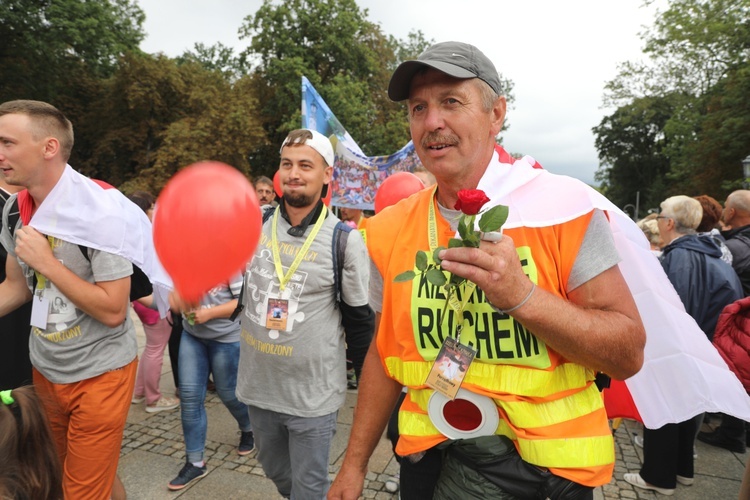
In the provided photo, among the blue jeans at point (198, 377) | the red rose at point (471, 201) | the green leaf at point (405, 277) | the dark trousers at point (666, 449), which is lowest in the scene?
the dark trousers at point (666, 449)

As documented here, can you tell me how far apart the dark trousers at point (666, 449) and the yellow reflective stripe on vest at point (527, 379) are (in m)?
2.77

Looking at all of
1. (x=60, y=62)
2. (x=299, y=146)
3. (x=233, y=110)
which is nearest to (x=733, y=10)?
(x=233, y=110)

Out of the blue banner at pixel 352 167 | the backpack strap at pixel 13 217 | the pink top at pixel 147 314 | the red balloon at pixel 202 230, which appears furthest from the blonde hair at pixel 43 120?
the blue banner at pixel 352 167

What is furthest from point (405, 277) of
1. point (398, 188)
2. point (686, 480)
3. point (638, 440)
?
point (638, 440)

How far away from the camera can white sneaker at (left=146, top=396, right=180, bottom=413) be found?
477 centimetres

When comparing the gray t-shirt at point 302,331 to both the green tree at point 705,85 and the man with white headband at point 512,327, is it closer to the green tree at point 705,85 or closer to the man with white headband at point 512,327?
the man with white headband at point 512,327

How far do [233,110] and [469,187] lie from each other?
68.1 ft

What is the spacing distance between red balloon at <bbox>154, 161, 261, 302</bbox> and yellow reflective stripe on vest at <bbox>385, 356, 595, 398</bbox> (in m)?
0.86

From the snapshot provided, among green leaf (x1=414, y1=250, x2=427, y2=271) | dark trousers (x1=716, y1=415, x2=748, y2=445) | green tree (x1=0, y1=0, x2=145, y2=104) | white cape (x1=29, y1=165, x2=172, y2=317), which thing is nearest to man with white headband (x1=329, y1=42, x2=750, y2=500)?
green leaf (x1=414, y1=250, x2=427, y2=271)

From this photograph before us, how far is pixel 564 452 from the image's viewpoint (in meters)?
1.36

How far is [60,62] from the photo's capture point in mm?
19516

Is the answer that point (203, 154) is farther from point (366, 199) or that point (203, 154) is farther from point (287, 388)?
point (287, 388)

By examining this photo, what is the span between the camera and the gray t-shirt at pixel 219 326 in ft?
11.4

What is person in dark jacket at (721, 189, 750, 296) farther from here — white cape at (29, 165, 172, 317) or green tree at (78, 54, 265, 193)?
green tree at (78, 54, 265, 193)
